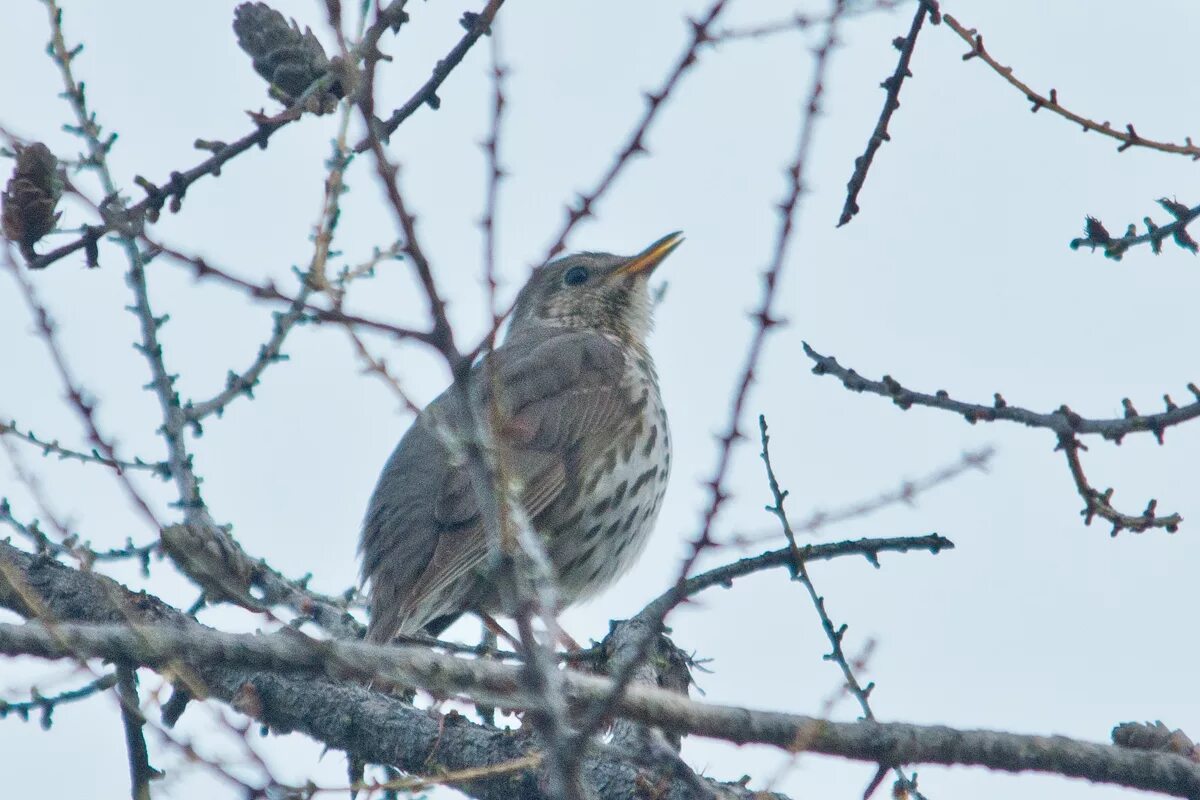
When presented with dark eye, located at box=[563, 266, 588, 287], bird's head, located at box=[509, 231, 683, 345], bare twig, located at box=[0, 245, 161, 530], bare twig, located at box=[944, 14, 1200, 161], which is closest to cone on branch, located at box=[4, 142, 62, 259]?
bare twig, located at box=[0, 245, 161, 530]

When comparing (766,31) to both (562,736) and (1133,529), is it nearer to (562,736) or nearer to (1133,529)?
(1133,529)

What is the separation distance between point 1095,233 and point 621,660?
257 cm

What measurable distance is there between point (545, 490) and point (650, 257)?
2.44m

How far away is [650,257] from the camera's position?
9945 millimetres

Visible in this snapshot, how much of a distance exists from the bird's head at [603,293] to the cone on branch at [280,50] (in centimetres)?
474

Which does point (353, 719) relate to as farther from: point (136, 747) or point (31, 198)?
point (31, 198)

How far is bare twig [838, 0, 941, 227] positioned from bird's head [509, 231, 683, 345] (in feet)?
16.5

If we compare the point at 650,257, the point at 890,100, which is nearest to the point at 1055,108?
the point at 890,100

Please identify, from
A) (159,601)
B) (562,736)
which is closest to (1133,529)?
(562,736)

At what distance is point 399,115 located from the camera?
5195 millimetres

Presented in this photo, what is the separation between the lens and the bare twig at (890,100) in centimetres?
469

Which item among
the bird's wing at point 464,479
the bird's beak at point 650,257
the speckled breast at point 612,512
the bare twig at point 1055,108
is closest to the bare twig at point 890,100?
the bare twig at point 1055,108

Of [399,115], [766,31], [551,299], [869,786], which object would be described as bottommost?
[869,786]

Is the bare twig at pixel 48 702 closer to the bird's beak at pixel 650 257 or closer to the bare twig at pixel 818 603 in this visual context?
the bare twig at pixel 818 603
